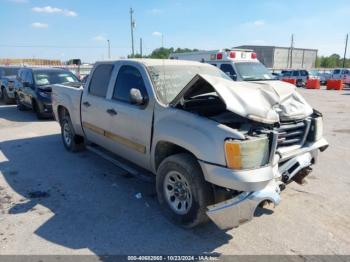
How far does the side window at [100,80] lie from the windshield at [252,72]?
667cm

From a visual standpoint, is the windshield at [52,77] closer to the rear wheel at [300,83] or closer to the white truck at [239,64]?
the white truck at [239,64]

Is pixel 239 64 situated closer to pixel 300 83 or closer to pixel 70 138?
pixel 70 138

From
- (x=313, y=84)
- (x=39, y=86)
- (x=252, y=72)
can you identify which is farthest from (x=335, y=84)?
(x=39, y=86)

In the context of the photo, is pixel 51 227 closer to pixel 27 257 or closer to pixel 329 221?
pixel 27 257

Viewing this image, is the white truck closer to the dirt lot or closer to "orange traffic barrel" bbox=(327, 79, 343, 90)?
the dirt lot

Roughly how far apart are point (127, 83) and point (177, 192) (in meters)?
1.86

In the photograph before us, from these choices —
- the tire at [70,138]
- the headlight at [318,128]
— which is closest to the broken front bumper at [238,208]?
the headlight at [318,128]

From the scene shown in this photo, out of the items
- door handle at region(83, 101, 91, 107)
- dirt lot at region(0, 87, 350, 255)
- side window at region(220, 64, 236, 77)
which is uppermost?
side window at region(220, 64, 236, 77)

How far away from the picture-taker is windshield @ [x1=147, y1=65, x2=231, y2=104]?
4109 mm

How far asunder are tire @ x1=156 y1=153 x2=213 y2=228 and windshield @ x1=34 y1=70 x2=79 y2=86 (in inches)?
335

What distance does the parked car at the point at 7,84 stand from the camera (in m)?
A: 14.3

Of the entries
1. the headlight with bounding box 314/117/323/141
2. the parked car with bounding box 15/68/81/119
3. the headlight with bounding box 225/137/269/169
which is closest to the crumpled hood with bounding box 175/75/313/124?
the headlight with bounding box 314/117/323/141

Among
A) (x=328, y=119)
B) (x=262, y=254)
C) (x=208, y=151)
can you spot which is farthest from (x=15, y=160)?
(x=328, y=119)

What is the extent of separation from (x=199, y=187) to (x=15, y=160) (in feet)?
14.9
